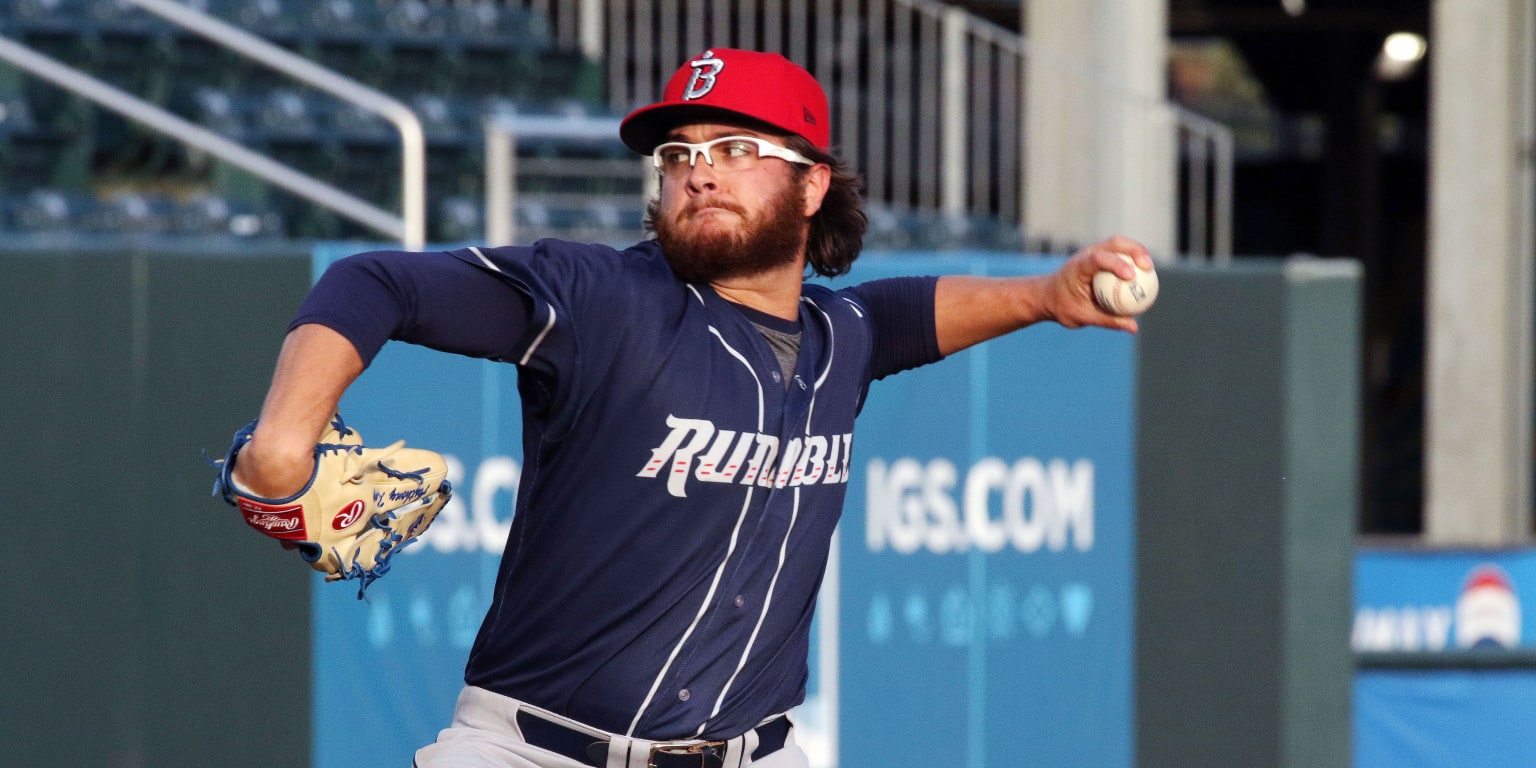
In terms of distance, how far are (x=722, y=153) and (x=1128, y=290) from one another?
0.71 metres

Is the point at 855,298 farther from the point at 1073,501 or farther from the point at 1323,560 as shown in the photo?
the point at 1323,560

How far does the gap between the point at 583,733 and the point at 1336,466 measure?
3.52 m

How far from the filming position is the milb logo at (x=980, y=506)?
5320 millimetres

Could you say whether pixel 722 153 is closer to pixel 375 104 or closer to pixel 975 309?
pixel 975 309

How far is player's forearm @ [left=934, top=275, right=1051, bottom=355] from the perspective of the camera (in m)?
3.25

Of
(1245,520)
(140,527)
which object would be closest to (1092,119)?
(1245,520)

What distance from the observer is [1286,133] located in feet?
73.6

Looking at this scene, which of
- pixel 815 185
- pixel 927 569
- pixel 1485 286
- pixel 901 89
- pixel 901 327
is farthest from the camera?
pixel 901 89

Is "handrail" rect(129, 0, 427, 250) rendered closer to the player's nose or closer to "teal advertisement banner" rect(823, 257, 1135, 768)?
"teal advertisement banner" rect(823, 257, 1135, 768)

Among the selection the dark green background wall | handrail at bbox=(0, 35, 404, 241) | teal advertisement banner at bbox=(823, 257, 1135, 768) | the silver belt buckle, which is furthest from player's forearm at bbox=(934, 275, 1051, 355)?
handrail at bbox=(0, 35, 404, 241)

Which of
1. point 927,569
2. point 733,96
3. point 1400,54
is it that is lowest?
point 927,569

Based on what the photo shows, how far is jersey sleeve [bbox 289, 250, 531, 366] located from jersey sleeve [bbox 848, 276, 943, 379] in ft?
2.82

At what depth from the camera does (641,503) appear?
2760mm

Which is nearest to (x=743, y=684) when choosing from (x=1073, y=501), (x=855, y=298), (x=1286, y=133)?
(x=855, y=298)
